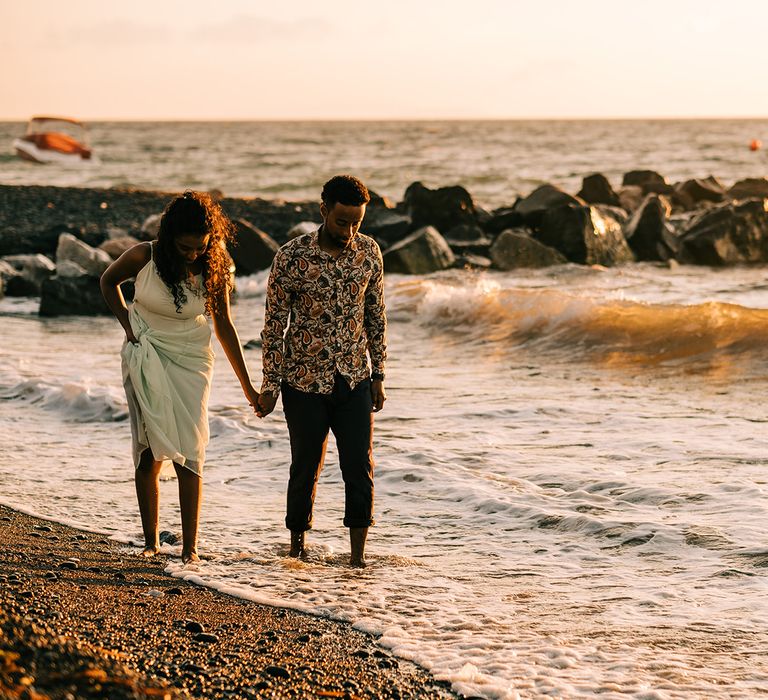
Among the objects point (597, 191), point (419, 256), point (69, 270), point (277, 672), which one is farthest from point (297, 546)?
point (597, 191)

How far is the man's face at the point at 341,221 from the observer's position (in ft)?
16.9


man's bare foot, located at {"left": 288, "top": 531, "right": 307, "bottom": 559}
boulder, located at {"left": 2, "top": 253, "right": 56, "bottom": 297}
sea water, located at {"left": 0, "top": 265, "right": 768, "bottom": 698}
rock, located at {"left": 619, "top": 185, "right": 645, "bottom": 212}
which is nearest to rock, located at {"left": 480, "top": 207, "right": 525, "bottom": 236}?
rock, located at {"left": 619, "top": 185, "right": 645, "bottom": 212}

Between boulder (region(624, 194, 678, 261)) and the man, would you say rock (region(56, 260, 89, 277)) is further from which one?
the man

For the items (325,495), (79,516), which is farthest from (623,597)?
(79,516)

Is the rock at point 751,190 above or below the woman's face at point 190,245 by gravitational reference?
below

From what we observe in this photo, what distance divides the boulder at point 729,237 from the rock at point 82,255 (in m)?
10.7

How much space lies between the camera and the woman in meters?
5.27

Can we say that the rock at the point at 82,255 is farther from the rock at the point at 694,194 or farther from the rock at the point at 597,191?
the rock at the point at 694,194

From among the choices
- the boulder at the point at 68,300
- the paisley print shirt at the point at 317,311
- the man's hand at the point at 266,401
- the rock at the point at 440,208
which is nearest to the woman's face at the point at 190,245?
the paisley print shirt at the point at 317,311

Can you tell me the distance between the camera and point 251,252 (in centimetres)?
1986

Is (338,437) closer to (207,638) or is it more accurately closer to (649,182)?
(207,638)

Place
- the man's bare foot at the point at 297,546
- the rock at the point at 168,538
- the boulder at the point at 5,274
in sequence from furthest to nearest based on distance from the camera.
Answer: the boulder at the point at 5,274
the rock at the point at 168,538
the man's bare foot at the point at 297,546

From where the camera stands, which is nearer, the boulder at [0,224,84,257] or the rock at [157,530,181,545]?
the rock at [157,530,181,545]

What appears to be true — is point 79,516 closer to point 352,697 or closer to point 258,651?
point 258,651
